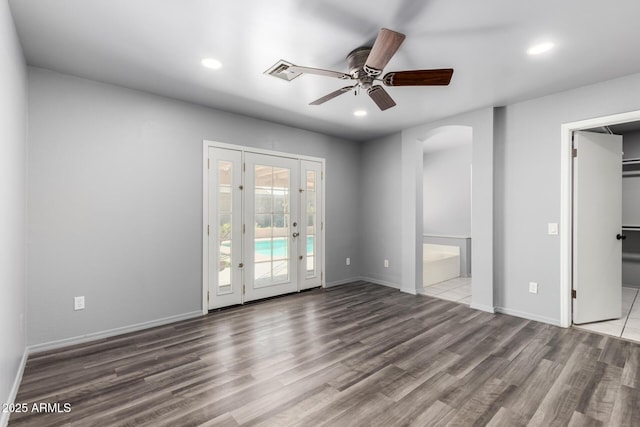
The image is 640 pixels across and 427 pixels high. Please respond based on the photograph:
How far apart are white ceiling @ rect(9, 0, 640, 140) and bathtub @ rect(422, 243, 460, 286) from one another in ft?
9.61

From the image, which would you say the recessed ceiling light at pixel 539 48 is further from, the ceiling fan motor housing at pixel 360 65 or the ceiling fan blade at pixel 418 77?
the ceiling fan motor housing at pixel 360 65

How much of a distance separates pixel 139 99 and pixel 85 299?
2.12 meters

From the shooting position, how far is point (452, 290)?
4.93 metres

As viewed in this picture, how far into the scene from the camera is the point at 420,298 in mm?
4492

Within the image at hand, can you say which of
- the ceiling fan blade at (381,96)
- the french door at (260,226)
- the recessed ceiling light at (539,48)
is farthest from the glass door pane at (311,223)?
the recessed ceiling light at (539,48)

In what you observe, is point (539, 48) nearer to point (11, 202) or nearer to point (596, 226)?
point (596, 226)

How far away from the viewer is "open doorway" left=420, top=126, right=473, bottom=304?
541 centimetres

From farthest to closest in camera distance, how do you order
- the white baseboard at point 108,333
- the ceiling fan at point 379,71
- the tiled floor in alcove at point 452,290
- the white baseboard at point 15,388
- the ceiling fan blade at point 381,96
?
the tiled floor in alcove at point 452,290 → the white baseboard at point 108,333 → the ceiling fan blade at point 381,96 → the ceiling fan at point 379,71 → the white baseboard at point 15,388

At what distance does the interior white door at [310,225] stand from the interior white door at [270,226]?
12 cm

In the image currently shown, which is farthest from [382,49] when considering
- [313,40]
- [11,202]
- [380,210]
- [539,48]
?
[380,210]

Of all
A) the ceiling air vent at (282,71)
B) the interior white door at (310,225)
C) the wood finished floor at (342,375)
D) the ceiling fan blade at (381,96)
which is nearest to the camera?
the wood finished floor at (342,375)

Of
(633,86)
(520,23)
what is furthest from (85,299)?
(633,86)

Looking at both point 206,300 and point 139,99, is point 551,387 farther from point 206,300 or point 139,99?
point 139,99

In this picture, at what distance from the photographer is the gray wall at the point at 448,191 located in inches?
250
